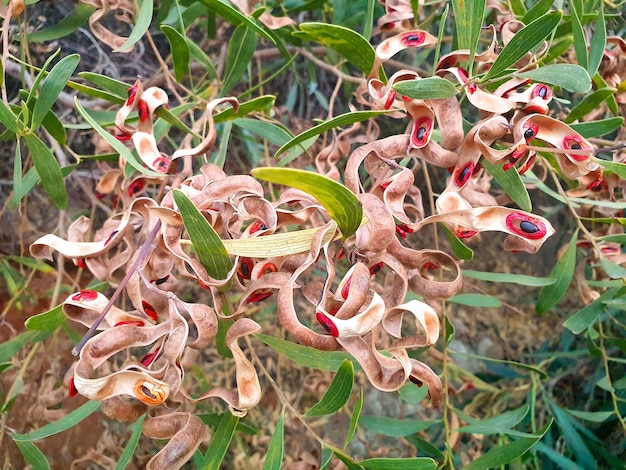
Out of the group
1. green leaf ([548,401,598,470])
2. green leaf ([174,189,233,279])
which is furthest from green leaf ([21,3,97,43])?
green leaf ([548,401,598,470])

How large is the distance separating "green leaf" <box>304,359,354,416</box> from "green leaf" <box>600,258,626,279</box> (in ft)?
1.02

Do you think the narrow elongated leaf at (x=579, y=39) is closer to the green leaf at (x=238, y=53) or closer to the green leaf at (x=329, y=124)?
the green leaf at (x=329, y=124)

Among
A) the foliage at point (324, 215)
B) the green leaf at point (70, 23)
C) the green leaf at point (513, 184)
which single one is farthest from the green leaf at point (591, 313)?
the green leaf at point (70, 23)

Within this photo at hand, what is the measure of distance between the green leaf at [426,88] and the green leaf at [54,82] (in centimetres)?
29

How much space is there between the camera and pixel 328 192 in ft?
1.24

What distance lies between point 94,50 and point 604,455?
1165mm

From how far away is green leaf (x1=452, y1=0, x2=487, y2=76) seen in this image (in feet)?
1.70

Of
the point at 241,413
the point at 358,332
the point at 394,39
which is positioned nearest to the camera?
the point at 358,332

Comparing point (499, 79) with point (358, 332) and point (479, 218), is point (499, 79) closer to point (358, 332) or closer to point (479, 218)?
point (479, 218)

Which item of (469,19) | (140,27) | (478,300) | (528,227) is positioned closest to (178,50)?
(140,27)

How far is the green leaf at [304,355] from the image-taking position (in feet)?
1.82

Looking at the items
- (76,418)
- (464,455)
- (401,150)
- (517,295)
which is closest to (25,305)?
(76,418)

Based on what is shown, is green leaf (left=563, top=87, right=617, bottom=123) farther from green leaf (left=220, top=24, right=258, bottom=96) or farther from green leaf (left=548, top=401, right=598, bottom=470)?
green leaf (left=548, top=401, right=598, bottom=470)

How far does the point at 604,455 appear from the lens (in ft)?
3.40
